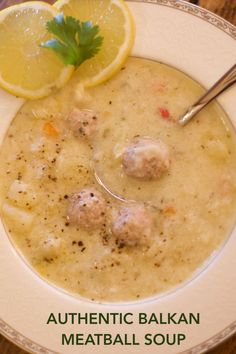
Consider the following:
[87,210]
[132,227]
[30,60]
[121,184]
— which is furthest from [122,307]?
[30,60]

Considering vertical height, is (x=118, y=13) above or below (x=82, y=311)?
above

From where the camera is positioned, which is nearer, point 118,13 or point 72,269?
point 72,269

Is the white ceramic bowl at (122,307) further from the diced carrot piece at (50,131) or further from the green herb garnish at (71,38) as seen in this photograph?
the green herb garnish at (71,38)

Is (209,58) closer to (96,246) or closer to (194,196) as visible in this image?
(194,196)

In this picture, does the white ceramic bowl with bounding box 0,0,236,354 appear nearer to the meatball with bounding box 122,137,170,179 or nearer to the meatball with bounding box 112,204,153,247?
the meatball with bounding box 112,204,153,247

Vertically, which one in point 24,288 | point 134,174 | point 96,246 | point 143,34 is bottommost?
point 24,288

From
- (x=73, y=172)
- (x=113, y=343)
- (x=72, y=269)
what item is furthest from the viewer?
(x=73, y=172)

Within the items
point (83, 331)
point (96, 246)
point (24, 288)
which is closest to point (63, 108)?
point (96, 246)

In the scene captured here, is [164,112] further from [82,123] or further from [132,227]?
[132,227]
